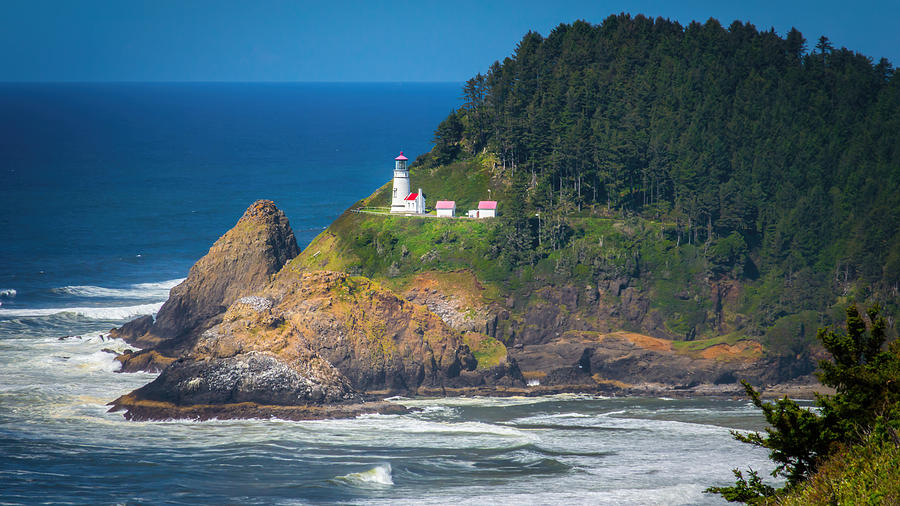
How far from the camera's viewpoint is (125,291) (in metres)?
116

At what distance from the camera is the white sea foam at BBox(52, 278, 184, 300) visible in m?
114

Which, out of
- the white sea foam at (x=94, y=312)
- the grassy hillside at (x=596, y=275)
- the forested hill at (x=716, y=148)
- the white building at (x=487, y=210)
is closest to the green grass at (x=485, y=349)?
the grassy hillside at (x=596, y=275)

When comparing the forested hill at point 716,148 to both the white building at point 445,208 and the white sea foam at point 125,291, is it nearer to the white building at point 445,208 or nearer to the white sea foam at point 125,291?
the white building at point 445,208

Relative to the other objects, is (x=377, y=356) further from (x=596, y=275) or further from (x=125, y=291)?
(x=125, y=291)

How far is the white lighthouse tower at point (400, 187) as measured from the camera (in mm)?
101625

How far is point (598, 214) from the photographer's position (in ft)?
324

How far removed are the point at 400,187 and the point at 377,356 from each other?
934 inches

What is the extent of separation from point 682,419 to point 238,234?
43165 mm

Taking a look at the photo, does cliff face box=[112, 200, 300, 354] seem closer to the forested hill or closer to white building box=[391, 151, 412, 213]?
white building box=[391, 151, 412, 213]

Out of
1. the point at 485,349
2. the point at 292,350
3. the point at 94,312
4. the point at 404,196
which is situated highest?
the point at 404,196

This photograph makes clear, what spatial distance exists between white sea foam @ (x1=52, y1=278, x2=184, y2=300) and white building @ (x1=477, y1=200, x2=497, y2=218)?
1391 inches

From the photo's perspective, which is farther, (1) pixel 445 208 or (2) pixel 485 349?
(1) pixel 445 208

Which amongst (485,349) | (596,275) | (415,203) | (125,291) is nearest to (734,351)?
(596,275)

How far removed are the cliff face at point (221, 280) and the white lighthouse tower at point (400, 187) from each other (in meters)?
10.8
